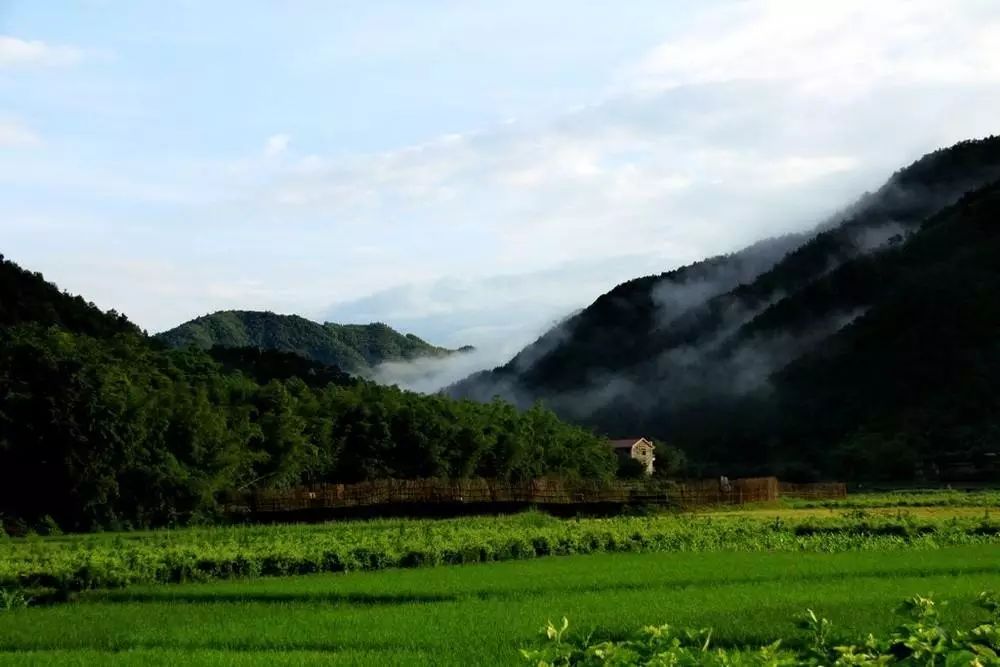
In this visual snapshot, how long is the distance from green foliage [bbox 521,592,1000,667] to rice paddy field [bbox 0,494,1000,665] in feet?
0.82

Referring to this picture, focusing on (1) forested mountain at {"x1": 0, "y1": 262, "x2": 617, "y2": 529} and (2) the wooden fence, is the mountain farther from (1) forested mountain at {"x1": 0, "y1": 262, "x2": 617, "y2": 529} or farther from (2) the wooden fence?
(2) the wooden fence

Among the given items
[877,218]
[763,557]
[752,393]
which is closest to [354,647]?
[763,557]

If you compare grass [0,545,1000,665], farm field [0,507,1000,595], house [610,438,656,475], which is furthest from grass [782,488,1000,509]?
house [610,438,656,475]

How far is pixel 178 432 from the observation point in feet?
123

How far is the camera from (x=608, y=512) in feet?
136

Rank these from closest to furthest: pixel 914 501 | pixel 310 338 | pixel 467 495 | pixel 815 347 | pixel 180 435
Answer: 1. pixel 180 435
2. pixel 467 495
3. pixel 914 501
4. pixel 815 347
5. pixel 310 338

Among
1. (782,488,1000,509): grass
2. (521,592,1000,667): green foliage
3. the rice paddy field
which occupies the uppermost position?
(521,592,1000,667): green foliage

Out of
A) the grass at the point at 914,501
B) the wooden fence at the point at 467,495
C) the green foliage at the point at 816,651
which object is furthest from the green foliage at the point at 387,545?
the green foliage at the point at 816,651

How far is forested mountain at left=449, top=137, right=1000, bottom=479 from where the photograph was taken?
75500 millimetres

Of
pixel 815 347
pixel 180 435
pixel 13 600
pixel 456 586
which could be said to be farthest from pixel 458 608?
pixel 815 347

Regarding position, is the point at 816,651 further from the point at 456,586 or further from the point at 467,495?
the point at 467,495

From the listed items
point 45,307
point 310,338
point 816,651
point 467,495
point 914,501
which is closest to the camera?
point 816,651

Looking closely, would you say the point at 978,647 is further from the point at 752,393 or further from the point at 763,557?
the point at 752,393

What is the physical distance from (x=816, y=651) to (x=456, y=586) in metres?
12.3
